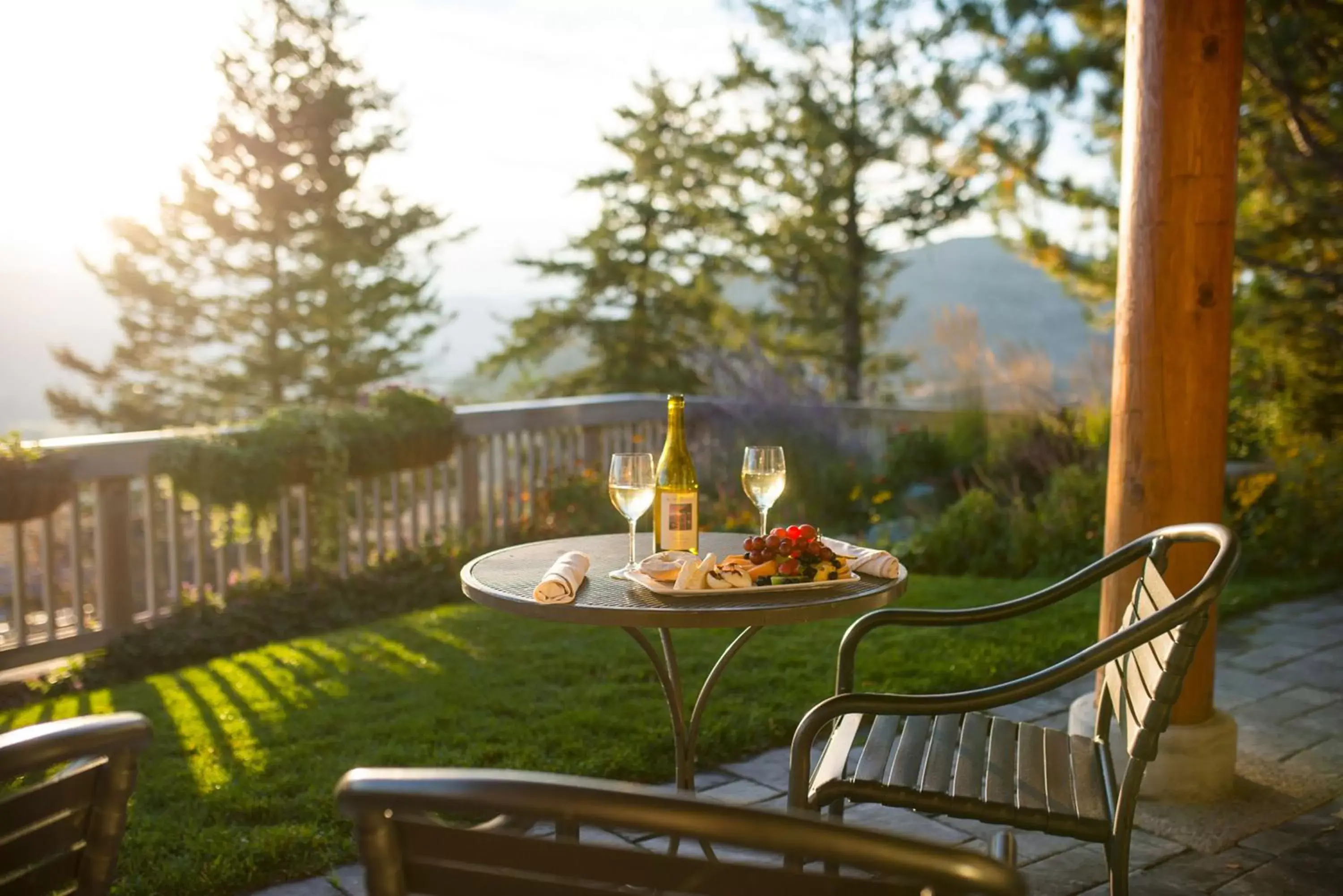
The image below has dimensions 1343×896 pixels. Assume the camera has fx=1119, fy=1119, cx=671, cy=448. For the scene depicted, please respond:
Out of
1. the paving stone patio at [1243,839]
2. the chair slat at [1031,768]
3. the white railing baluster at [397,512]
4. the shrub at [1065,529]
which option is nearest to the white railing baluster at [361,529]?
the white railing baluster at [397,512]

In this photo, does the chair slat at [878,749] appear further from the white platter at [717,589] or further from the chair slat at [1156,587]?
the chair slat at [1156,587]

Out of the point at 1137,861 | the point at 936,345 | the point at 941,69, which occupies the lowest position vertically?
the point at 1137,861

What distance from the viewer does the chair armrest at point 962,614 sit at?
221 cm

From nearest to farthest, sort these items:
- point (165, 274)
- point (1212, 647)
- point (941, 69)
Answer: point (1212, 647) → point (941, 69) → point (165, 274)

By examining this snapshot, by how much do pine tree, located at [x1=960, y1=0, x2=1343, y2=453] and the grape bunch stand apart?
565cm

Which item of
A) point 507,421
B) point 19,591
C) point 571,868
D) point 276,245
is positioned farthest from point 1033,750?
point 276,245

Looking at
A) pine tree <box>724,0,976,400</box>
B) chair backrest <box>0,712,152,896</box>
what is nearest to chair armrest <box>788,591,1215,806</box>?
chair backrest <box>0,712,152,896</box>

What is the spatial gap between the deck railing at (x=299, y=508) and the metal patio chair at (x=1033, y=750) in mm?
3739

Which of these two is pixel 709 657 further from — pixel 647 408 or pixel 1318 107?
pixel 1318 107

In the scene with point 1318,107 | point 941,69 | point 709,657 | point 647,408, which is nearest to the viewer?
point 709,657

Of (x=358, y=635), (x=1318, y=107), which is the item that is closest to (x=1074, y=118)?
(x=1318, y=107)

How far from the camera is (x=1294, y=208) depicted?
728 cm

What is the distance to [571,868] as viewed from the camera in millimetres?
930

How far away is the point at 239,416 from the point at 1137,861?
18880mm
